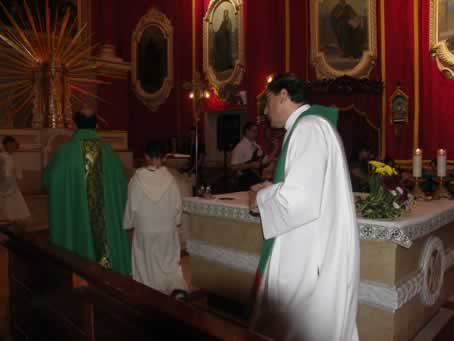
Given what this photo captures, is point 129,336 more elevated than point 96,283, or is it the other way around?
point 96,283

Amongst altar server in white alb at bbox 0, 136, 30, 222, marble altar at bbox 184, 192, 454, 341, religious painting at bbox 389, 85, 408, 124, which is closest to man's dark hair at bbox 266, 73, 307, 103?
marble altar at bbox 184, 192, 454, 341

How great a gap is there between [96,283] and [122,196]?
264 cm

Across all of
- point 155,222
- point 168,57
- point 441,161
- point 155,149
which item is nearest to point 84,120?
point 155,149

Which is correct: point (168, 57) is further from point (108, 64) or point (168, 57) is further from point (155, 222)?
point (155, 222)

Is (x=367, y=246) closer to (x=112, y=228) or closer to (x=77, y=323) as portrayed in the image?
(x=77, y=323)

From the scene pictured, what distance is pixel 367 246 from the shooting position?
121 inches

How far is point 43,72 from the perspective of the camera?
10.3 metres

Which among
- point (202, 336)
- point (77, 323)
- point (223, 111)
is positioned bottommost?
point (77, 323)

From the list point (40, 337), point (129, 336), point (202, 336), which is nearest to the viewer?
point (202, 336)

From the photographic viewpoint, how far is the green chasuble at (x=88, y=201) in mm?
4031

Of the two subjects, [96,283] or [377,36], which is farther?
[377,36]

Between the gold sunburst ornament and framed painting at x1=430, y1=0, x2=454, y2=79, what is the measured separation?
7658mm

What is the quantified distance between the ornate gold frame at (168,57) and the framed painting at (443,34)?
A: 8381 millimetres

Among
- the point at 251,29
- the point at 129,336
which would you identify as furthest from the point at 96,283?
the point at 251,29
